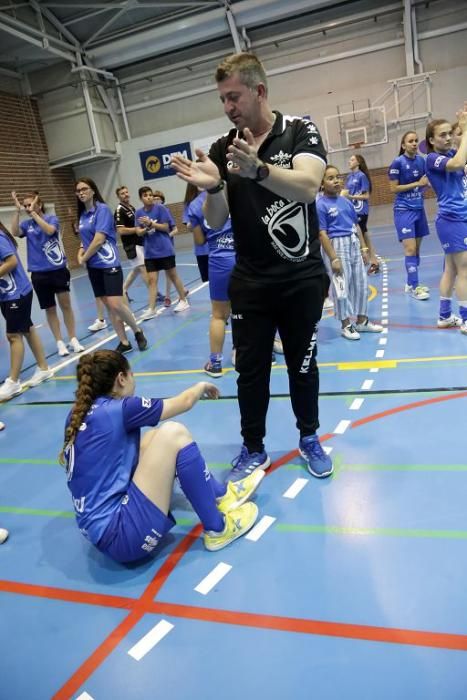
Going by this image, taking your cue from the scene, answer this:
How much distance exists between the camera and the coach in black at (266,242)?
7.04 ft

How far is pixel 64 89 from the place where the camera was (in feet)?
56.7

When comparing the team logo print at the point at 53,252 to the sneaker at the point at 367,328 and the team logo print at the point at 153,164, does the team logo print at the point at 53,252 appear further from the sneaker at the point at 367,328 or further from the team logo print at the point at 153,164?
the team logo print at the point at 153,164

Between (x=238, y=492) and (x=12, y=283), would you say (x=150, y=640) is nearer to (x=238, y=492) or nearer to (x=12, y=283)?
(x=238, y=492)

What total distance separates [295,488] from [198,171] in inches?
66.6


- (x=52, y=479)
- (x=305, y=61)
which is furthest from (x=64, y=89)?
(x=52, y=479)

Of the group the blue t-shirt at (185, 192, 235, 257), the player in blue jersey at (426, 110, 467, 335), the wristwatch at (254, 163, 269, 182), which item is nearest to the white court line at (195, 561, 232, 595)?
the wristwatch at (254, 163, 269, 182)

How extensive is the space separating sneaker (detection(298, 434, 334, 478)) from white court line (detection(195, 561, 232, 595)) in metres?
0.80

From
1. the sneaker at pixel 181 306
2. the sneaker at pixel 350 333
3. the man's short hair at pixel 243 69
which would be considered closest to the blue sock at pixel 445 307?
the sneaker at pixel 350 333

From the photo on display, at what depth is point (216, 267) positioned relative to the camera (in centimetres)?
440

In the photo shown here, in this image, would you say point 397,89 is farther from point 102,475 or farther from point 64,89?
point 102,475

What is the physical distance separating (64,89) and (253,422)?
18310mm

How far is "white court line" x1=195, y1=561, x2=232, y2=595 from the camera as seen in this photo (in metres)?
2.07

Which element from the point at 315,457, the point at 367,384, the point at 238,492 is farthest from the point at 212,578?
the point at 367,384

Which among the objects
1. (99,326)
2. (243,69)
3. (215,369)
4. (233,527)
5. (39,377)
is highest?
(243,69)
